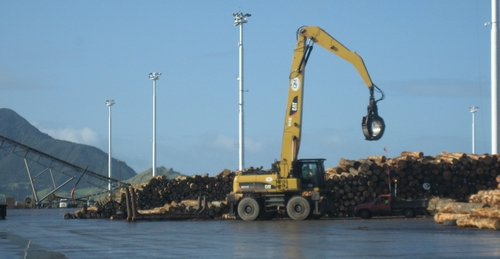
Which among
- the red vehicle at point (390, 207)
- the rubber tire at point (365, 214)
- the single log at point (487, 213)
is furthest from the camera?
the rubber tire at point (365, 214)

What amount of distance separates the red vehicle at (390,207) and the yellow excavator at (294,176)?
206cm

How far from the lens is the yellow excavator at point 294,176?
3191 cm

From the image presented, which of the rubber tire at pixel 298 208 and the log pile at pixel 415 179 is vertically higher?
the log pile at pixel 415 179

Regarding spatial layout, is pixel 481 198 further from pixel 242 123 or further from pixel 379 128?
pixel 242 123

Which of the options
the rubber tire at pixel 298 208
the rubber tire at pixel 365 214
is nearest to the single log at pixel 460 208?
the rubber tire at pixel 365 214

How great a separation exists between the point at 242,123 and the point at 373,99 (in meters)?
20.8

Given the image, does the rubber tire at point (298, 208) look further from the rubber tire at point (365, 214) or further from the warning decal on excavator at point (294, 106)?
the warning decal on excavator at point (294, 106)

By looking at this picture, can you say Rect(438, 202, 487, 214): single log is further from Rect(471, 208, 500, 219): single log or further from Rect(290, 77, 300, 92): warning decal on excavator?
Rect(290, 77, 300, 92): warning decal on excavator

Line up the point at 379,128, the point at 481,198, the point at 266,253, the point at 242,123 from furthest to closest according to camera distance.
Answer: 1. the point at 242,123
2. the point at 379,128
3. the point at 481,198
4. the point at 266,253

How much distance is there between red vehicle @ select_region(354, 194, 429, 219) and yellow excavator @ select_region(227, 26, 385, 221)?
2.06 meters

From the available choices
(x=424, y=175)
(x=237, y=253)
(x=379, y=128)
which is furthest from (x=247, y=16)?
(x=237, y=253)

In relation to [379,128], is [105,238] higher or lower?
lower

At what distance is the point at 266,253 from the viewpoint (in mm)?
15641

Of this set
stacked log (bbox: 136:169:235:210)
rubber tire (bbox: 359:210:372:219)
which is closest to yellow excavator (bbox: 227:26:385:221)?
rubber tire (bbox: 359:210:372:219)
